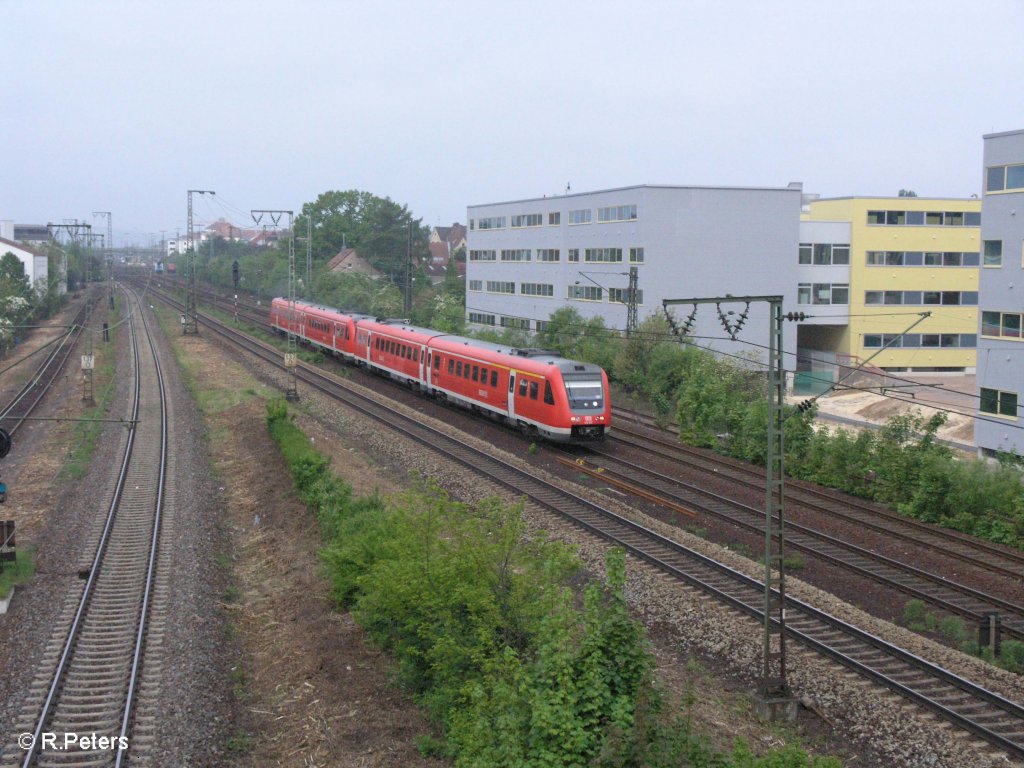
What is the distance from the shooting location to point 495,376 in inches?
1104

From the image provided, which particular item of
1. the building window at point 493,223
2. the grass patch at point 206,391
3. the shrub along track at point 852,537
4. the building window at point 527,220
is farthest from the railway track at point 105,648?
the building window at point 493,223

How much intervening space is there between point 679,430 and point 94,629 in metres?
20.6

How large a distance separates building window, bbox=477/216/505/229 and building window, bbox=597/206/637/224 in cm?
1290

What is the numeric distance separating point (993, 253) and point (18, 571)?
27374mm

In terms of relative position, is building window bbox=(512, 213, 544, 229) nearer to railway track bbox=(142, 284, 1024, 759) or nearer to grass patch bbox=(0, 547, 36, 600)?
railway track bbox=(142, 284, 1024, 759)

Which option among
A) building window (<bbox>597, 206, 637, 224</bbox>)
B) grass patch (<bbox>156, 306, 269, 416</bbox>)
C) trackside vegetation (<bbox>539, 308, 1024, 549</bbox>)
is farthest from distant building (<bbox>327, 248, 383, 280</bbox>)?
trackside vegetation (<bbox>539, 308, 1024, 549</bbox>)

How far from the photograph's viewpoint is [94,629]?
13.7 metres

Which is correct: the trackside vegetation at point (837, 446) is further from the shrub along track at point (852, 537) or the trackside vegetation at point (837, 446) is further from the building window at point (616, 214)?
the building window at point (616, 214)

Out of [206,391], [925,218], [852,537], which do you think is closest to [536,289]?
[925,218]

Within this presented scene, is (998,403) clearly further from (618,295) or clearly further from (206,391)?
(206,391)

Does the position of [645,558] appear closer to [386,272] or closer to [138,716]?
[138,716]

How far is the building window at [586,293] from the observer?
4897 cm

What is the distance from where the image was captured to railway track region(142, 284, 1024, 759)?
35.0ft

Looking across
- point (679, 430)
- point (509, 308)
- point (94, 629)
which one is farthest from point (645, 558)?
point (509, 308)
